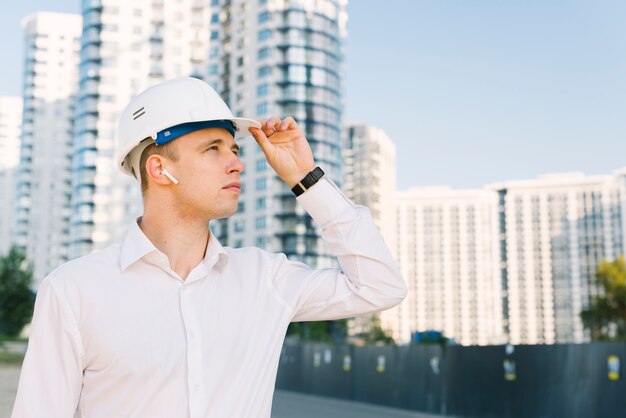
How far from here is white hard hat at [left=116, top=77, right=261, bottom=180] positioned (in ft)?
10.1

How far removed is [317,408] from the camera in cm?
2252

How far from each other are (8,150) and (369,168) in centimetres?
7688

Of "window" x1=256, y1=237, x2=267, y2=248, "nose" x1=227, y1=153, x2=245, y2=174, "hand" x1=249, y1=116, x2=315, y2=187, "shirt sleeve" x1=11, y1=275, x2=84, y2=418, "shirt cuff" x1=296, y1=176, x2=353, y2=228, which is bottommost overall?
"shirt sleeve" x1=11, y1=275, x2=84, y2=418

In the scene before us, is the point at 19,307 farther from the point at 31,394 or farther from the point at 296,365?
the point at 31,394

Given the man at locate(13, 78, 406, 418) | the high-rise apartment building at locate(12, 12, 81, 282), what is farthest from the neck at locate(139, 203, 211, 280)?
the high-rise apartment building at locate(12, 12, 81, 282)

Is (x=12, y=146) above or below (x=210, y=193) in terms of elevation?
above

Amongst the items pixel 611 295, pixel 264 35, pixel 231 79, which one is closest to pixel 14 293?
pixel 231 79

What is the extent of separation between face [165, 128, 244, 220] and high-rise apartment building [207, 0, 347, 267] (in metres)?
92.3

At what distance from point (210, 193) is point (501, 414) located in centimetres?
1566

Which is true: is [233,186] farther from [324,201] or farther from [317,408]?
[317,408]

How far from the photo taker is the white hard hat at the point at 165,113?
3082 mm

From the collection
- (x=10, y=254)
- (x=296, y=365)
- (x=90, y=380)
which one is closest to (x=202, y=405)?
(x=90, y=380)

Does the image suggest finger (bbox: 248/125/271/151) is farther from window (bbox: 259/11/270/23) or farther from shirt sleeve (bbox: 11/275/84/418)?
window (bbox: 259/11/270/23)

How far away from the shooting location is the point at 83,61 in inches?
4446
